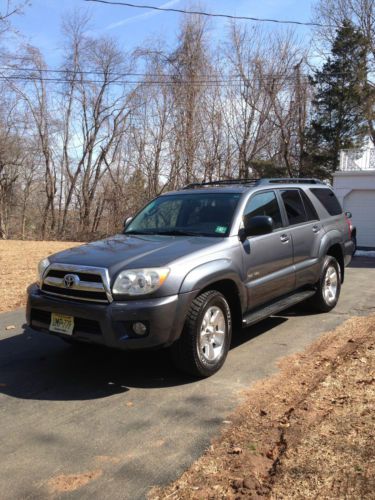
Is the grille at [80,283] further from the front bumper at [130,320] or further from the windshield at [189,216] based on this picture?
the windshield at [189,216]

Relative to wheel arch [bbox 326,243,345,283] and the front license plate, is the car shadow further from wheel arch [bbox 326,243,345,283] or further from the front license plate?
wheel arch [bbox 326,243,345,283]

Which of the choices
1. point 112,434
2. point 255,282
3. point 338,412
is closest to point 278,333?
point 255,282

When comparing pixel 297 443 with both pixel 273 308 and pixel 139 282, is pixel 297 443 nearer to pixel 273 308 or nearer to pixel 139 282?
pixel 139 282

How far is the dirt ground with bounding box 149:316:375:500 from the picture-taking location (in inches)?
106

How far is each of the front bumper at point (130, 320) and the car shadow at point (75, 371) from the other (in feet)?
1.74

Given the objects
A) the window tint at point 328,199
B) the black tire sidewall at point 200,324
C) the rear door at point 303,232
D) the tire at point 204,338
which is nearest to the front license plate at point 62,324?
the tire at point 204,338

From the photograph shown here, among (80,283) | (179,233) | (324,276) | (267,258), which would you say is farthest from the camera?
(324,276)

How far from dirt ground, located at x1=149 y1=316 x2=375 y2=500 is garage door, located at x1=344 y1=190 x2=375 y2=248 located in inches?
619

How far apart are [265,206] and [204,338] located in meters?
2.02

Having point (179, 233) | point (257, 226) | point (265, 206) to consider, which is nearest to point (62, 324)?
point (179, 233)

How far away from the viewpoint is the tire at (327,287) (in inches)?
261

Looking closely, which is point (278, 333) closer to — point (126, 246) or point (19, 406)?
point (126, 246)

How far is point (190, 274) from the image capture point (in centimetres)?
417

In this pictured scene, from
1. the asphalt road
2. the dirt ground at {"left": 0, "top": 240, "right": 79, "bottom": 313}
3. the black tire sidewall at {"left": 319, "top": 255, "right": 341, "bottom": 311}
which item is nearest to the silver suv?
the black tire sidewall at {"left": 319, "top": 255, "right": 341, "bottom": 311}
